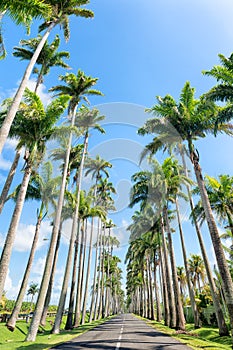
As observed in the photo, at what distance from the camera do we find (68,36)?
19.6 metres

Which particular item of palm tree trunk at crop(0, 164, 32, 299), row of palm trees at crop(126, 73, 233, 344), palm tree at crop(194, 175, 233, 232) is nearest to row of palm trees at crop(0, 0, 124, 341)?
palm tree trunk at crop(0, 164, 32, 299)

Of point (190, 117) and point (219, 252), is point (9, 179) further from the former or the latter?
point (219, 252)

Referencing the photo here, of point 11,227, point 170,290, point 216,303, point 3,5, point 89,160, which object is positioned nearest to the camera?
point 3,5

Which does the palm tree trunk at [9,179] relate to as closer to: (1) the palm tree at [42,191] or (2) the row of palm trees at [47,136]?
(2) the row of palm trees at [47,136]

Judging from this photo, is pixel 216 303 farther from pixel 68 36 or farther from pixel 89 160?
pixel 89 160

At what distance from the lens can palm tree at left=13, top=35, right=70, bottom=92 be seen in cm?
1950

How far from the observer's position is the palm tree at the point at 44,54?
64.0 feet

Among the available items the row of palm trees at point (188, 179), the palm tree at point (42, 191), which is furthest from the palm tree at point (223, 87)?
the palm tree at point (42, 191)

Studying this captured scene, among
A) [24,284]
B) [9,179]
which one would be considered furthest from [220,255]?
[24,284]

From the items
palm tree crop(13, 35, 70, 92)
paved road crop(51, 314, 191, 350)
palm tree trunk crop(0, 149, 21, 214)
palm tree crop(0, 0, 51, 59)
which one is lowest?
paved road crop(51, 314, 191, 350)

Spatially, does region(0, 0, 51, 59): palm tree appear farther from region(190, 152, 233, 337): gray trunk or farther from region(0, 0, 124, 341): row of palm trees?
region(190, 152, 233, 337): gray trunk

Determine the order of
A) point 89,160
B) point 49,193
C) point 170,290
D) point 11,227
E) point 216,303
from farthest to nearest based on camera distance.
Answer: point 89,160
point 49,193
point 170,290
point 216,303
point 11,227

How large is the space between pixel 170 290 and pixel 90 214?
1133 cm

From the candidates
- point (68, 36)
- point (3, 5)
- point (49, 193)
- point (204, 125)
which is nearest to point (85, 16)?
point (68, 36)
